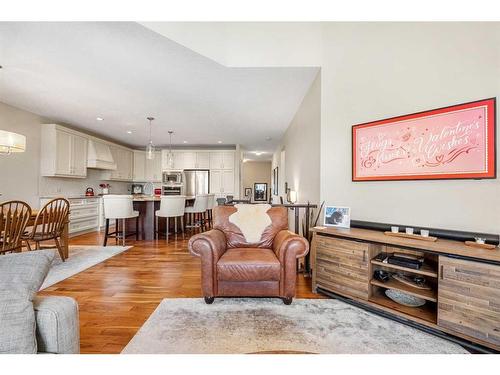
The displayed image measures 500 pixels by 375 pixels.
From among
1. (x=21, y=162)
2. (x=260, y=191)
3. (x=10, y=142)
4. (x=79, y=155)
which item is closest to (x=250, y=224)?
(x=10, y=142)

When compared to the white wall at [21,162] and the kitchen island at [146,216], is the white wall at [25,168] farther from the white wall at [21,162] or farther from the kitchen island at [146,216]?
the kitchen island at [146,216]

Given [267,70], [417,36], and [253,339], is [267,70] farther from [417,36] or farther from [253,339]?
[253,339]

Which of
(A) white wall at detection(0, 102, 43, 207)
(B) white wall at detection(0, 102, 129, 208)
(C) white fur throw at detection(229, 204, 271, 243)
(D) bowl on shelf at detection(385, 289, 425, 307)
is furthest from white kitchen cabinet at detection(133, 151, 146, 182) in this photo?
(D) bowl on shelf at detection(385, 289, 425, 307)

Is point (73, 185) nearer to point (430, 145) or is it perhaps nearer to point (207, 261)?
point (207, 261)

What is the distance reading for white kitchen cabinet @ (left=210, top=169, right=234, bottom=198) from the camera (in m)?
7.66

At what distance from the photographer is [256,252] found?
2.28 meters

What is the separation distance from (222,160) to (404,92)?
600 centimetres

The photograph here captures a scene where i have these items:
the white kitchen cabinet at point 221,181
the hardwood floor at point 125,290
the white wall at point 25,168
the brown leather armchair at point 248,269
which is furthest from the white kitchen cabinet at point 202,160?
the brown leather armchair at point 248,269

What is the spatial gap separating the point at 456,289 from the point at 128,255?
400cm

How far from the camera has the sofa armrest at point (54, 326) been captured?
809 mm

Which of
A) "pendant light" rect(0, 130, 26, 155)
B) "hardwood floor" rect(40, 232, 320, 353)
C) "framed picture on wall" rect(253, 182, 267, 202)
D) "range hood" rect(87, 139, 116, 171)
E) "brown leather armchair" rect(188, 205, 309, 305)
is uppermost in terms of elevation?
"range hood" rect(87, 139, 116, 171)

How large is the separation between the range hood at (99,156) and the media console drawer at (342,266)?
5.90m

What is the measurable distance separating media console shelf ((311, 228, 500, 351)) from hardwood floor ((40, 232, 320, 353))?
1.33ft

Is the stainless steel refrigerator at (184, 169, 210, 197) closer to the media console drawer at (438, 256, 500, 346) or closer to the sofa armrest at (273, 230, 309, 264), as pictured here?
the sofa armrest at (273, 230, 309, 264)
